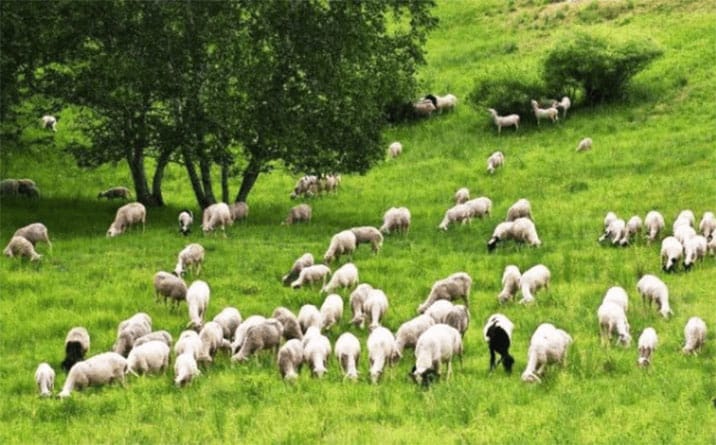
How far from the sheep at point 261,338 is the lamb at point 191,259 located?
672cm

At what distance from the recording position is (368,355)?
1673 cm

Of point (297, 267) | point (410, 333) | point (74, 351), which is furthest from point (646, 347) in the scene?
point (74, 351)

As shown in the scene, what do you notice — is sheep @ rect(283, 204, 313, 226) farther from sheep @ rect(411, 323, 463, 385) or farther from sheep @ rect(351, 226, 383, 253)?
sheep @ rect(411, 323, 463, 385)

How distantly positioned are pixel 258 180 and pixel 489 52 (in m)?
20.4

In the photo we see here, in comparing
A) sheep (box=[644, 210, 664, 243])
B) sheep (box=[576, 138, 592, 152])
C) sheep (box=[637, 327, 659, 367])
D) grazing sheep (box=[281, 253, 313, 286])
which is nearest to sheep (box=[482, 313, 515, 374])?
sheep (box=[637, 327, 659, 367])

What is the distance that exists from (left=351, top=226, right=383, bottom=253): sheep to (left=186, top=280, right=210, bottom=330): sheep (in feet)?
22.3

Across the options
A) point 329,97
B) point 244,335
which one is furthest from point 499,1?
point 244,335

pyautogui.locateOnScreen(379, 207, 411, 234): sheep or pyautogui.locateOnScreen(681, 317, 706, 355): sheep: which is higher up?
pyautogui.locateOnScreen(379, 207, 411, 234): sheep

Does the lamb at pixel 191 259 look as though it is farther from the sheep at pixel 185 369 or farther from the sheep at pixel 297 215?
the sheep at pixel 297 215

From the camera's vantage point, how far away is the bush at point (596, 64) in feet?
139

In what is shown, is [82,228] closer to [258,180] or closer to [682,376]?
[258,180]

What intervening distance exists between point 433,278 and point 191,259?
6.26m

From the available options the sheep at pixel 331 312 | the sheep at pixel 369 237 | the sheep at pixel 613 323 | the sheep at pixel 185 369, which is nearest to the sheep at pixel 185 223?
the sheep at pixel 369 237

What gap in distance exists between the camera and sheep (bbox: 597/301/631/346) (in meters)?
17.3
